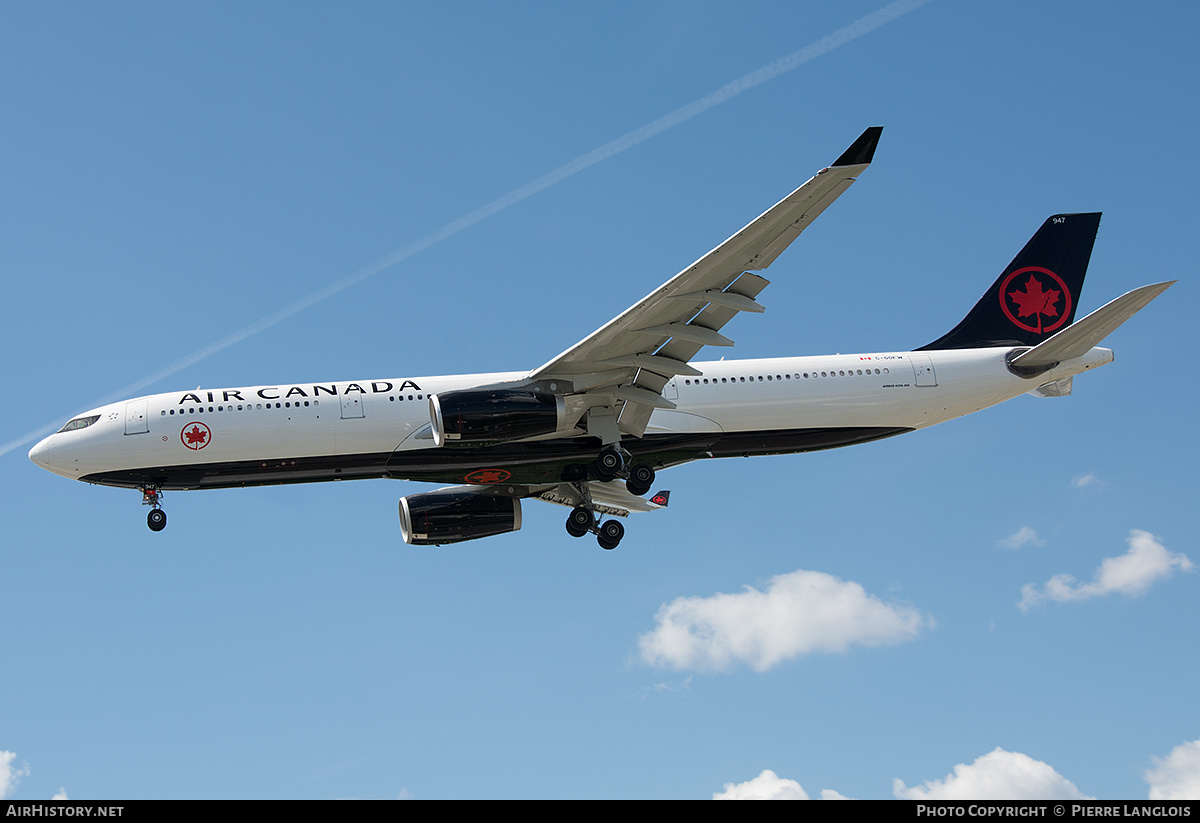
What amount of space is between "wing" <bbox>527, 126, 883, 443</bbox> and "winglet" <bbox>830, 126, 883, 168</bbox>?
2 centimetres

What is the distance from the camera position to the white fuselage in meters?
25.4

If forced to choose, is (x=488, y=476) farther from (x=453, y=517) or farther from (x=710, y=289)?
(x=710, y=289)

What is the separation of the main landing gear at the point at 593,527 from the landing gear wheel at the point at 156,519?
10.3m

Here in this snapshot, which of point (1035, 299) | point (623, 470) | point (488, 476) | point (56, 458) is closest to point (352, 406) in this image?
point (488, 476)

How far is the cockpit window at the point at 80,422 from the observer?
85.4 ft

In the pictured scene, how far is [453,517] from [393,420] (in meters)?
4.66

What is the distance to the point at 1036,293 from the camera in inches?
1212

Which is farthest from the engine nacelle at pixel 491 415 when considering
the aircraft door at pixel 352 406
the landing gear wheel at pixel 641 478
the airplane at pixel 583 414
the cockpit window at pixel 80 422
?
the cockpit window at pixel 80 422

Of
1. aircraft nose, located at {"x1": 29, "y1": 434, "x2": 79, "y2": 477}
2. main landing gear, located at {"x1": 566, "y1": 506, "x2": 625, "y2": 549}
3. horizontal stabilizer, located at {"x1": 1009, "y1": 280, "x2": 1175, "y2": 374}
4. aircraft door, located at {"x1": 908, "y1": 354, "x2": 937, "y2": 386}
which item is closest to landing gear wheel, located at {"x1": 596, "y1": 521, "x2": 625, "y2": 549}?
main landing gear, located at {"x1": 566, "y1": 506, "x2": 625, "y2": 549}

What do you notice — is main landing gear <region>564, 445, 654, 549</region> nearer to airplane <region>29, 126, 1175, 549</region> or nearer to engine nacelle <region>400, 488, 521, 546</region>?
airplane <region>29, 126, 1175, 549</region>

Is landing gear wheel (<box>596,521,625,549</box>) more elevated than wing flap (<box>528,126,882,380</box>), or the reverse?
wing flap (<box>528,126,882,380</box>)

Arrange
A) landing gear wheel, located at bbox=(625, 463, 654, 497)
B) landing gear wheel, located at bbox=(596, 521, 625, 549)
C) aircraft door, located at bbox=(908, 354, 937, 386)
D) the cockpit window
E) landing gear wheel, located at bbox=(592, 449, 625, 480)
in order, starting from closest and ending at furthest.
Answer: the cockpit window → landing gear wheel, located at bbox=(592, 449, 625, 480) → landing gear wheel, located at bbox=(625, 463, 654, 497) → aircraft door, located at bbox=(908, 354, 937, 386) → landing gear wheel, located at bbox=(596, 521, 625, 549)
